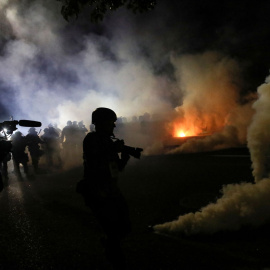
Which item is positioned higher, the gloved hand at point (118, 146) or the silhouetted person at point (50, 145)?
the silhouetted person at point (50, 145)

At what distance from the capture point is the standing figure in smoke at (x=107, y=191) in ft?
8.08

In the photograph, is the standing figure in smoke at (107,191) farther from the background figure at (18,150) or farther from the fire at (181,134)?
the fire at (181,134)

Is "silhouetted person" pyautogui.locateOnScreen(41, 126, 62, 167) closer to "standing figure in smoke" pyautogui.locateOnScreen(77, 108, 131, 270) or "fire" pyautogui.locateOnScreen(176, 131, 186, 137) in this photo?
"standing figure in smoke" pyautogui.locateOnScreen(77, 108, 131, 270)

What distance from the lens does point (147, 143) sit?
783 inches

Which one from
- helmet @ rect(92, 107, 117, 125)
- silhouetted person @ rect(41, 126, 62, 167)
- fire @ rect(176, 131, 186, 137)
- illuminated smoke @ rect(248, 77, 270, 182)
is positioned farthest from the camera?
fire @ rect(176, 131, 186, 137)

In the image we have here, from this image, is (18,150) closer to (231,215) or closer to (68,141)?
(68,141)

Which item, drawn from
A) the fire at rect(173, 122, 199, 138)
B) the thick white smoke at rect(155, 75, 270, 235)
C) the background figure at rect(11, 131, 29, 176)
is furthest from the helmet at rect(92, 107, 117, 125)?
the fire at rect(173, 122, 199, 138)

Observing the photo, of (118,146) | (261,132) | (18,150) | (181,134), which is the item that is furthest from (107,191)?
(181,134)

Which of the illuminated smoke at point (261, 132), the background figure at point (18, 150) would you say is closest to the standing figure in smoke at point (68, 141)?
the background figure at point (18, 150)

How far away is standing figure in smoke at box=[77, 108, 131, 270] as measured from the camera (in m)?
2.46

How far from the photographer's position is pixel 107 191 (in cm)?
248

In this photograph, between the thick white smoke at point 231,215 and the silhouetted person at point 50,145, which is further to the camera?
the silhouetted person at point 50,145

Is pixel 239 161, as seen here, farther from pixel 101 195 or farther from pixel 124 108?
pixel 124 108

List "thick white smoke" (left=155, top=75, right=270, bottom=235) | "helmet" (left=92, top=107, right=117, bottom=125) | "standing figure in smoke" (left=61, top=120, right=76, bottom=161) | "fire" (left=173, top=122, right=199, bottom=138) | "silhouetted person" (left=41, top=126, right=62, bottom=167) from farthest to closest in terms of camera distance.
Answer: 1. "fire" (left=173, top=122, right=199, bottom=138)
2. "standing figure in smoke" (left=61, top=120, right=76, bottom=161)
3. "silhouetted person" (left=41, top=126, right=62, bottom=167)
4. "thick white smoke" (left=155, top=75, right=270, bottom=235)
5. "helmet" (left=92, top=107, right=117, bottom=125)
